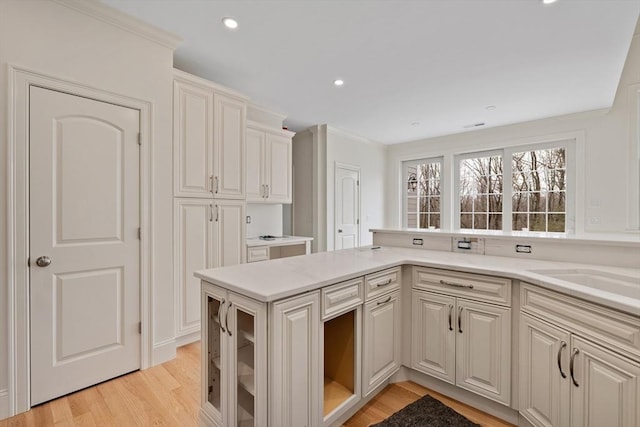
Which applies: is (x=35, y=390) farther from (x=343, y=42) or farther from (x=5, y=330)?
(x=343, y=42)

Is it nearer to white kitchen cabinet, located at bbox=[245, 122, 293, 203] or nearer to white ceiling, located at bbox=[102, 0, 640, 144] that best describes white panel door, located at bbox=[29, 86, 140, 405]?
white ceiling, located at bbox=[102, 0, 640, 144]

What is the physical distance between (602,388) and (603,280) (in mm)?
731

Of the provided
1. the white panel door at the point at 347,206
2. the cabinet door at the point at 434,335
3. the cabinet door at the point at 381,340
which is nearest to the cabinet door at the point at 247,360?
the cabinet door at the point at 381,340

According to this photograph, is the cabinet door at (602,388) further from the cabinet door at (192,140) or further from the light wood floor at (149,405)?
the cabinet door at (192,140)

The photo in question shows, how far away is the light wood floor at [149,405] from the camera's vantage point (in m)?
1.71

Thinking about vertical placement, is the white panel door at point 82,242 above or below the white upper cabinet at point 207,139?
below

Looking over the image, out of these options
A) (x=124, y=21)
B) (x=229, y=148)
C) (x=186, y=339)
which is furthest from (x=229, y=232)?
(x=124, y=21)

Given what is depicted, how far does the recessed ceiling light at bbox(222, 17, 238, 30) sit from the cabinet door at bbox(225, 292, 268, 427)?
2.01 metres

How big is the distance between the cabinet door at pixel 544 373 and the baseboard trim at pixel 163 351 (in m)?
2.50

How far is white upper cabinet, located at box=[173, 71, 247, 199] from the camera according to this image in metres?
2.59

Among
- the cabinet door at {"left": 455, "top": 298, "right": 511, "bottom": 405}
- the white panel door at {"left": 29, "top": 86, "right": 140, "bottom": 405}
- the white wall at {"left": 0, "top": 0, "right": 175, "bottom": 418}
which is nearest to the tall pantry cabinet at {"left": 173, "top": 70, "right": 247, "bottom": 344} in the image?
the white wall at {"left": 0, "top": 0, "right": 175, "bottom": 418}

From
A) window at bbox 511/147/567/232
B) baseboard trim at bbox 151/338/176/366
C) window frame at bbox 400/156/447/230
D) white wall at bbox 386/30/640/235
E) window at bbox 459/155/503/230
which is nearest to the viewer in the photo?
baseboard trim at bbox 151/338/176/366

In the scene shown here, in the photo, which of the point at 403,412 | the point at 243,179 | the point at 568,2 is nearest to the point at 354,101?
the point at 243,179

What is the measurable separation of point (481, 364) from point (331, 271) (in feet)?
3.62
